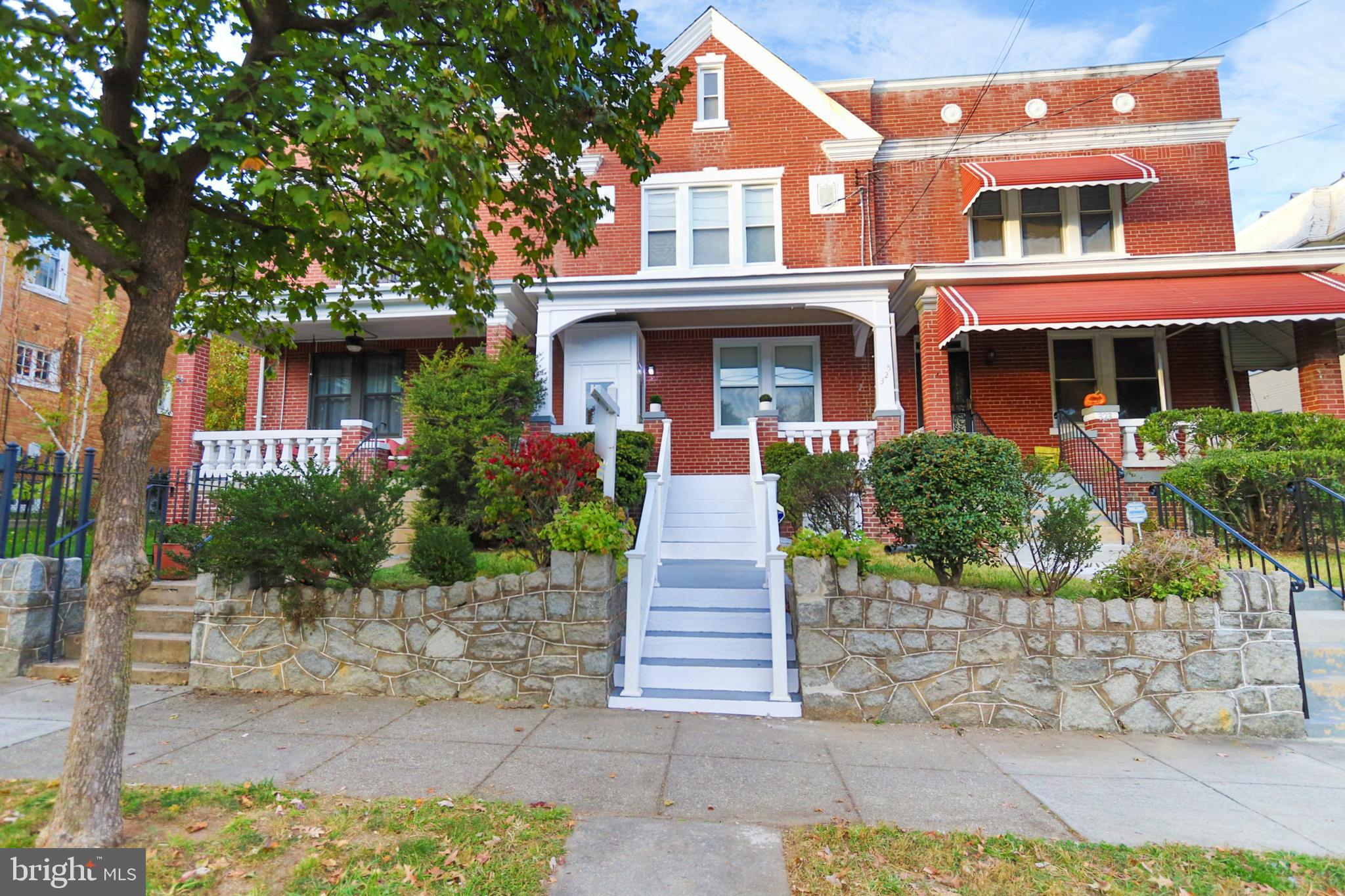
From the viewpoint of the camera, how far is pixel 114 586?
335cm

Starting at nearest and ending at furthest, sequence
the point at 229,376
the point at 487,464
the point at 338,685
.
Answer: the point at 338,685 < the point at 487,464 < the point at 229,376

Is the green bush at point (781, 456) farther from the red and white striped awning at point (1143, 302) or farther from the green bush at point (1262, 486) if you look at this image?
Answer: the green bush at point (1262, 486)

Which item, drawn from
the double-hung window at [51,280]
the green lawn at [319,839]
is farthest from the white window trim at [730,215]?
the double-hung window at [51,280]

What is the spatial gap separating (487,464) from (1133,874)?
5.71 m

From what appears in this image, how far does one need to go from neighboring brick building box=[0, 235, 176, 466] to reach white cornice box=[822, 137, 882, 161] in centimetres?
1511

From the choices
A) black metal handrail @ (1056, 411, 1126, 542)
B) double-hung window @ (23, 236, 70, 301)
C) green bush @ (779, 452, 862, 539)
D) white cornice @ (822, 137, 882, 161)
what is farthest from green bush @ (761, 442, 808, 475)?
double-hung window @ (23, 236, 70, 301)

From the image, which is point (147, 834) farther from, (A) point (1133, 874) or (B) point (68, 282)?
(B) point (68, 282)

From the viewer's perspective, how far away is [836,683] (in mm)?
5590

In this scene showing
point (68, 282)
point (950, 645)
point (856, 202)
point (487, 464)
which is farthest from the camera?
point (68, 282)

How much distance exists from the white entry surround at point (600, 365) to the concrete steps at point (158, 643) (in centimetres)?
644

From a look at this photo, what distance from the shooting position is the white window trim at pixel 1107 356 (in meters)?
12.8

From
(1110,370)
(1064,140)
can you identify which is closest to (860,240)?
(1064,140)

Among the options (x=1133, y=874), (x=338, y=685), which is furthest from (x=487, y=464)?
(x=1133, y=874)

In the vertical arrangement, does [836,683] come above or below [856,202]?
below
